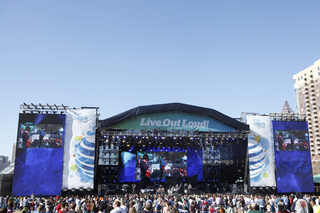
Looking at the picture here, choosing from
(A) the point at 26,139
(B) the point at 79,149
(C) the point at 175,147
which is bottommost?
(B) the point at 79,149

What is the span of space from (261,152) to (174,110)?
9.32 m

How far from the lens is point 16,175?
78.8ft

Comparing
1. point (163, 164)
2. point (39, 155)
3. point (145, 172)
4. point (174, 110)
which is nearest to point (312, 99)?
point (163, 164)

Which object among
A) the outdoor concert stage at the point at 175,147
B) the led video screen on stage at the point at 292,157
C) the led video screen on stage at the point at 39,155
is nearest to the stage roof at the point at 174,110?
the outdoor concert stage at the point at 175,147

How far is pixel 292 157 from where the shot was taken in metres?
27.9

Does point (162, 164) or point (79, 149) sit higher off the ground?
point (79, 149)

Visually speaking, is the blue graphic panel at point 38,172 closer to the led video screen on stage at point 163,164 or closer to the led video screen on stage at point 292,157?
the led video screen on stage at point 163,164

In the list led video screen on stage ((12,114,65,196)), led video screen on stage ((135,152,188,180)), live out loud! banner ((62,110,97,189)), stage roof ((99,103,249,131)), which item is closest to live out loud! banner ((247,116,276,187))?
stage roof ((99,103,249,131))

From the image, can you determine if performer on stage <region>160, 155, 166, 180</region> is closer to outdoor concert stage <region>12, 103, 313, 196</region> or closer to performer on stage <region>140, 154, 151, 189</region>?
outdoor concert stage <region>12, 103, 313, 196</region>

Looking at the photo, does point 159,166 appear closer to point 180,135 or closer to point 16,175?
point 180,135

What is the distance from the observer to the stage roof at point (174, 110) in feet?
85.7

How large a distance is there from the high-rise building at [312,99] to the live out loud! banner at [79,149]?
76.2 metres

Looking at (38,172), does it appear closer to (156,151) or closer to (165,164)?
(156,151)

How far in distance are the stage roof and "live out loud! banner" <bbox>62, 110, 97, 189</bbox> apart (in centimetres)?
135
